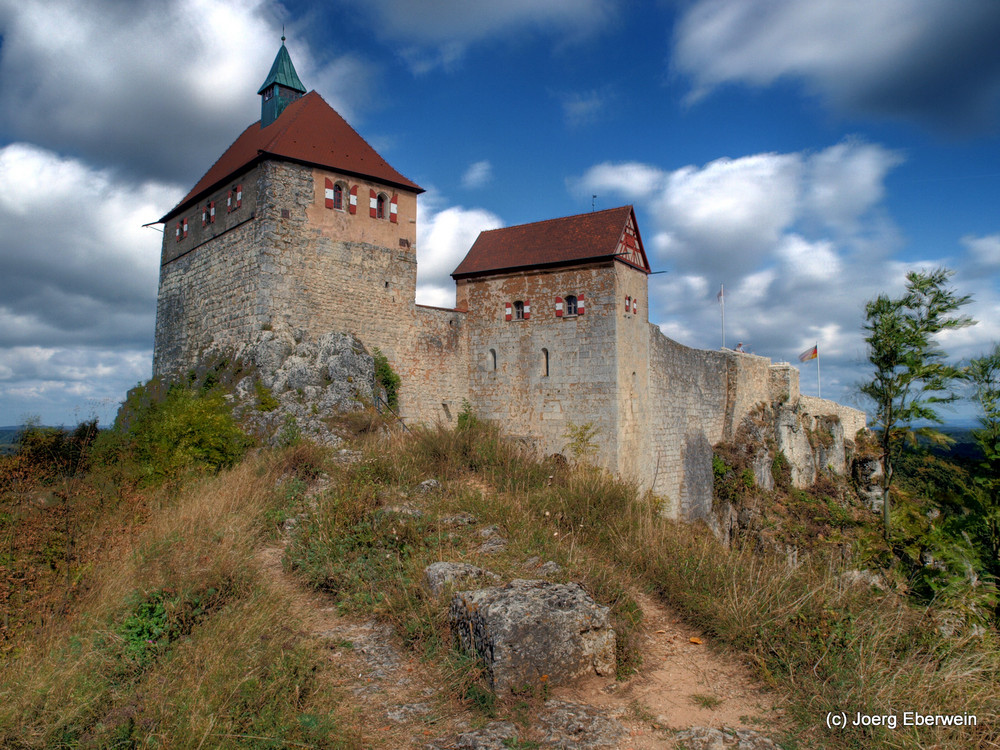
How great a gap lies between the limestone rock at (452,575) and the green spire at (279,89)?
1769cm

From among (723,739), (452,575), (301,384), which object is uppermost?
(301,384)

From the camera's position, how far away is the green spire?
63.0ft

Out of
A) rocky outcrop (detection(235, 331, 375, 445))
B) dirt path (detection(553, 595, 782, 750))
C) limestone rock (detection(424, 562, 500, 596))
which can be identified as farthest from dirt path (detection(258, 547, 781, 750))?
rocky outcrop (detection(235, 331, 375, 445))

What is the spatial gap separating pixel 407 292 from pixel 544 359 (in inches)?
178

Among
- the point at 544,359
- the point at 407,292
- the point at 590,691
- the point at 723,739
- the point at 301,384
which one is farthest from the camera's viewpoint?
the point at 544,359

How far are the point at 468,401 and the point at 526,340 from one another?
272 centimetres

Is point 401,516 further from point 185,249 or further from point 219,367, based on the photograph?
point 185,249

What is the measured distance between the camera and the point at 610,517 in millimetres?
7539

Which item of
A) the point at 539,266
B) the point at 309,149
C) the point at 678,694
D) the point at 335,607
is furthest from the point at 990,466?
the point at 309,149

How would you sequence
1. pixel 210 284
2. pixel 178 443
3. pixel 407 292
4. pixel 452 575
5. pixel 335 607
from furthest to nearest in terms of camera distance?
pixel 407 292
pixel 210 284
pixel 178 443
pixel 335 607
pixel 452 575

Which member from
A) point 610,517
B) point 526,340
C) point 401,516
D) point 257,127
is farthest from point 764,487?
point 257,127

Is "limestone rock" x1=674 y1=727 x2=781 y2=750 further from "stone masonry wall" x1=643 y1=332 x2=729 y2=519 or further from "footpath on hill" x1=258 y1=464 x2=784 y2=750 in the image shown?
"stone masonry wall" x1=643 y1=332 x2=729 y2=519

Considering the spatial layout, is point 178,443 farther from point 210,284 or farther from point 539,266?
point 539,266

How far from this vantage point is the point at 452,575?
18.3ft
